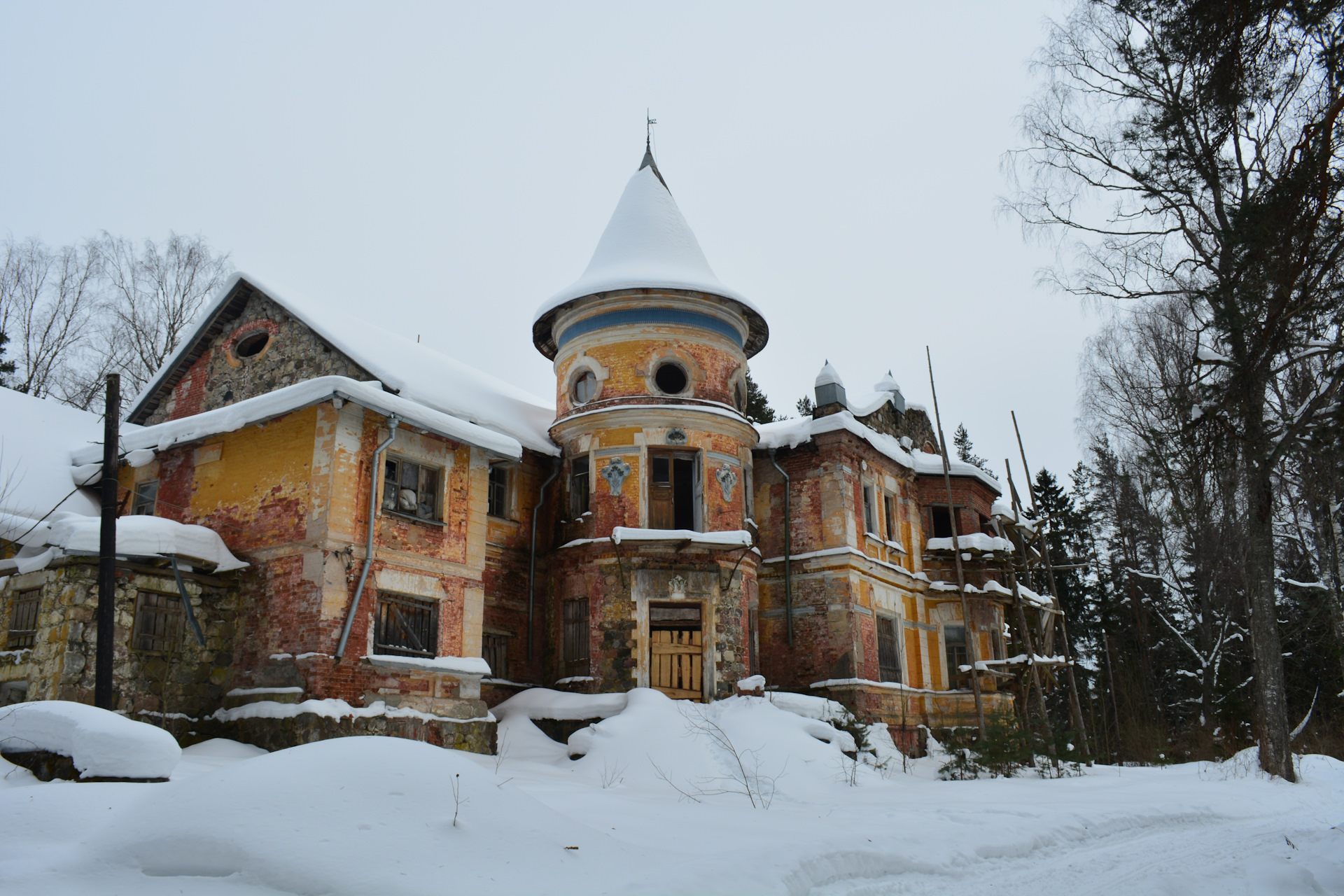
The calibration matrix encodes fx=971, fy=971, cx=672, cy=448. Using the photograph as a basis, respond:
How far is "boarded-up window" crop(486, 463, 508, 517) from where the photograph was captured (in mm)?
21750

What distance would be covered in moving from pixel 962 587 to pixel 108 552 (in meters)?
20.2

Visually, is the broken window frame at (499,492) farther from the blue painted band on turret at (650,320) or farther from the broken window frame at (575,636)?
the blue painted band on turret at (650,320)

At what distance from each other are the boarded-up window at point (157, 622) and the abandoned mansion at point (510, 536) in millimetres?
58

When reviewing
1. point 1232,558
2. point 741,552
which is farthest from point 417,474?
point 1232,558

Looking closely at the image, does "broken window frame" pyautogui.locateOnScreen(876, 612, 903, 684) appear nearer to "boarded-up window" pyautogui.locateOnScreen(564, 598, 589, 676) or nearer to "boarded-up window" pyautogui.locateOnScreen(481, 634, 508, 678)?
"boarded-up window" pyautogui.locateOnScreen(564, 598, 589, 676)

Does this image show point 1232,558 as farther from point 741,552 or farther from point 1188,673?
point 741,552

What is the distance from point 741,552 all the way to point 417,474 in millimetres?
7210

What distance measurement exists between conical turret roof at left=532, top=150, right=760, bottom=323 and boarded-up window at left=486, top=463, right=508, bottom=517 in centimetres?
397

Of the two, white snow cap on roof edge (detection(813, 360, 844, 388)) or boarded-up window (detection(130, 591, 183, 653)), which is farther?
white snow cap on roof edge (detection(813, 360, 844, 388))

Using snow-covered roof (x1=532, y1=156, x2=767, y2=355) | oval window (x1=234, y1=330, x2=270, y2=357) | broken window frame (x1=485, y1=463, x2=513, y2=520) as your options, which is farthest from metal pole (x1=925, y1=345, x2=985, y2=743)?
oval window (x1=234, y1=330, x2=270, y2=357)

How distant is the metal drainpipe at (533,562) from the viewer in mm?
21531

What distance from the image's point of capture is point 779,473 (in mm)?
24484

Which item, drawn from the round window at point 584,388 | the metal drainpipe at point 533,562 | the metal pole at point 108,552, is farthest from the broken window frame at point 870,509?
the metal pole at point 108,552

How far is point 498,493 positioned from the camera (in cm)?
2191
